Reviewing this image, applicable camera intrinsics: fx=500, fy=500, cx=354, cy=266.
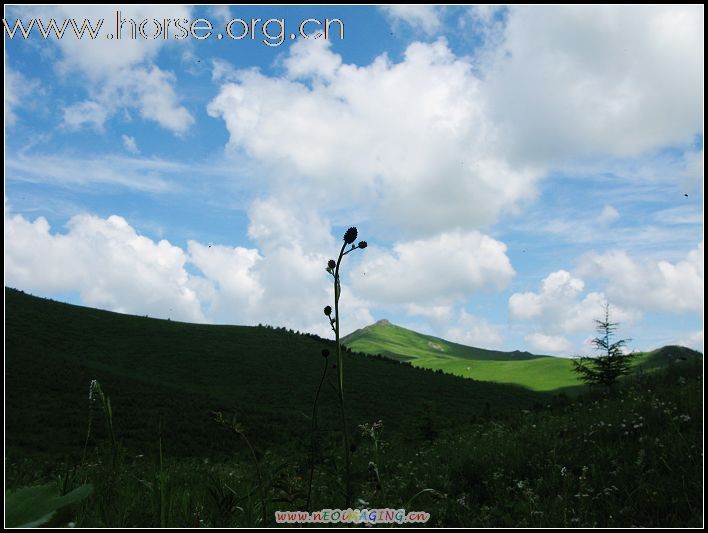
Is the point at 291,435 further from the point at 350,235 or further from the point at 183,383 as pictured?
the point at 350,235

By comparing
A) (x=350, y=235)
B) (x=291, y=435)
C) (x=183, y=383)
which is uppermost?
(x=350, y=235)

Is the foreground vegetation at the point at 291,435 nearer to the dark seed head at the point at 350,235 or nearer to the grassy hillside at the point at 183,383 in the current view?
the grassy hillside at the point at 183,383

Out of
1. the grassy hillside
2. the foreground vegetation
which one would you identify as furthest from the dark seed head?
the grassy hillside

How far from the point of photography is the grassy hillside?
73.3 ft

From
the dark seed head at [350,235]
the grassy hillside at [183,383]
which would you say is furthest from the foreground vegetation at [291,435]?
the dark seed head at [350,235]

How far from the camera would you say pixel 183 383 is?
35.0 metres

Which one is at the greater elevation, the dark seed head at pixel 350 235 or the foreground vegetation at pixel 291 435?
the dark seed head at pixel 350 235

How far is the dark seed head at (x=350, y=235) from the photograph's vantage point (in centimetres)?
220

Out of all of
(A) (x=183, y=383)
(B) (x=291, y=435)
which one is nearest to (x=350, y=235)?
(B) (x=291, y=435)

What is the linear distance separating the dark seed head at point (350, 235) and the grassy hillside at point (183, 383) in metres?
11.3

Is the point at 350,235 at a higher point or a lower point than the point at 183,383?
higher

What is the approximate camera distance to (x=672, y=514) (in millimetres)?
5164

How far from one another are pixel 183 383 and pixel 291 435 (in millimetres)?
13620

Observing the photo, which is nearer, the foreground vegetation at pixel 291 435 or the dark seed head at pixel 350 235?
the dark seed head at pixel 350 235
